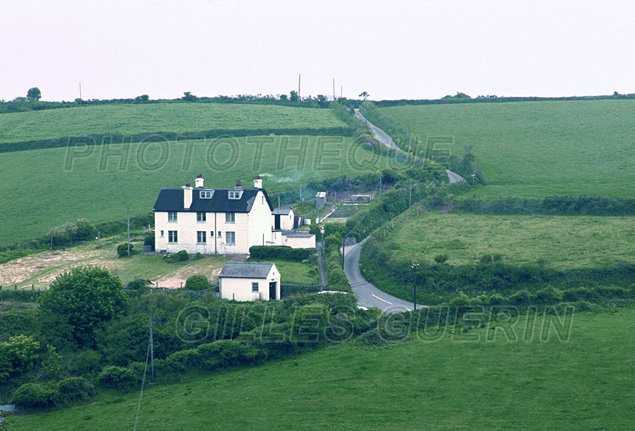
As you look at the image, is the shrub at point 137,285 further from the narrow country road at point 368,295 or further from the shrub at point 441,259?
the shrub at point 441,259

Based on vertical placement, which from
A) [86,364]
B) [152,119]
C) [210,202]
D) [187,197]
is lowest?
[86,364]

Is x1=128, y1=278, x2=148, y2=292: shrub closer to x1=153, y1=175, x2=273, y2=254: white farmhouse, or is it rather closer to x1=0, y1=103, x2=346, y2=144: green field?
x1=153, y1=175, x2=273, y2=254: white farmhouse

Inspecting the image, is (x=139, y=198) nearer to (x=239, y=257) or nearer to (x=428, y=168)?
(x=239, y=257)

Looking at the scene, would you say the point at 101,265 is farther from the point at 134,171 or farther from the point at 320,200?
the point at 134,171

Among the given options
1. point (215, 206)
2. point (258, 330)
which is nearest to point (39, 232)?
point (215, 206)

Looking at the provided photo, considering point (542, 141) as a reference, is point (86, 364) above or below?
below

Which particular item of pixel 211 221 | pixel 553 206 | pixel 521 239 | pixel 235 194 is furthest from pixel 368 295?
pixel 553 206

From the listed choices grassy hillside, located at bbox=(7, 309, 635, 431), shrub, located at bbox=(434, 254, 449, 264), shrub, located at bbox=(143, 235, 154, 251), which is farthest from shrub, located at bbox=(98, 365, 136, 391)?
shrub, located at bbox=(143, 235, 154, 251)
